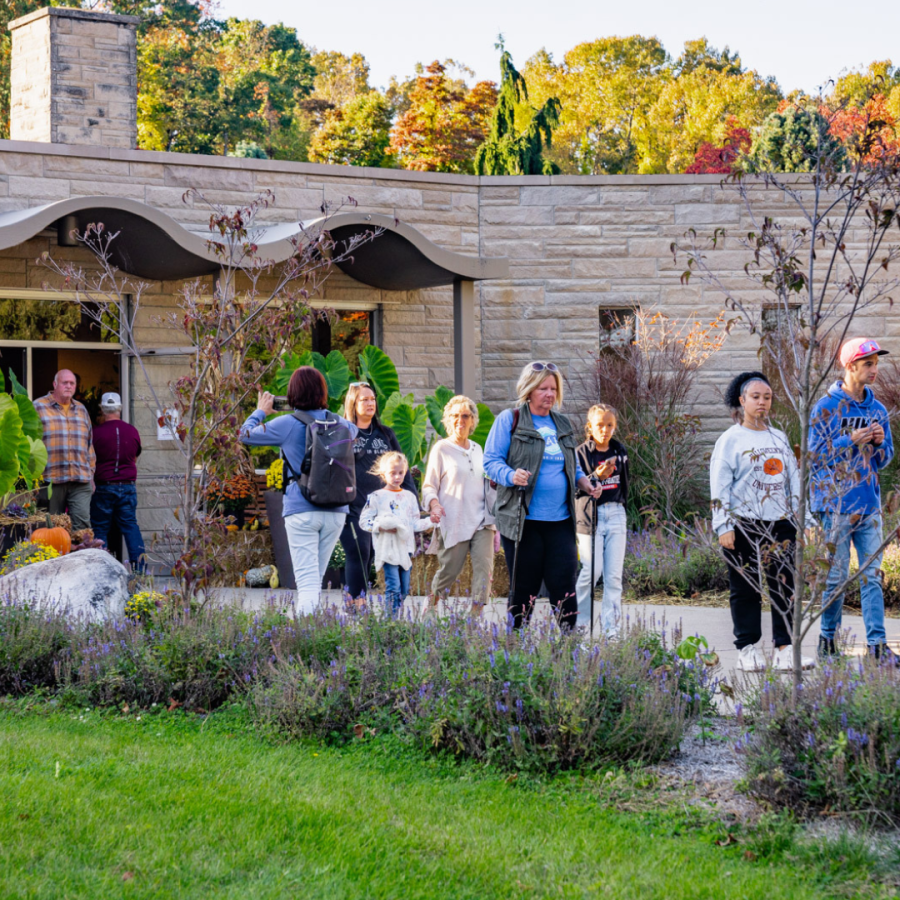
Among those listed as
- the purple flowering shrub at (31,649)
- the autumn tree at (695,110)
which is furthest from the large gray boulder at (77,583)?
the autumn tree at (695,110)

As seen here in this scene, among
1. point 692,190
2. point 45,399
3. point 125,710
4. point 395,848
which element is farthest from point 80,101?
point 395,848

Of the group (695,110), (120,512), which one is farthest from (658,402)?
(695,110)

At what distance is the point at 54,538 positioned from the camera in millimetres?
9727

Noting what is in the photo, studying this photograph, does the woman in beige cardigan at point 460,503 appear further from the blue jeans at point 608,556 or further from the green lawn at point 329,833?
the green lawn at point 329,833

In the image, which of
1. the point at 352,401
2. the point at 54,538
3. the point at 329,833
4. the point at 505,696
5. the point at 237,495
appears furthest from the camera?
the point at 237,495

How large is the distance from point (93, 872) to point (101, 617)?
3610 millimetres

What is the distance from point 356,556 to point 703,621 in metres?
2.76

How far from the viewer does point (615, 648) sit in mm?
5238

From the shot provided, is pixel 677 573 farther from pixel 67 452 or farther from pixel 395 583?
pixel 67 452

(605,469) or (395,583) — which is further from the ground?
(605,469)

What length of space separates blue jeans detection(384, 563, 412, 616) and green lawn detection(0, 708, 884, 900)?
2.54m

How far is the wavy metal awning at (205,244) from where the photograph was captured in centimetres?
1008

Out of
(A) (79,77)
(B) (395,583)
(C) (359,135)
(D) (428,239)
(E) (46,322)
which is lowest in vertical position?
(B) (395,583)

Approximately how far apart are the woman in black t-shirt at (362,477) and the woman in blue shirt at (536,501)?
4.07 feet
